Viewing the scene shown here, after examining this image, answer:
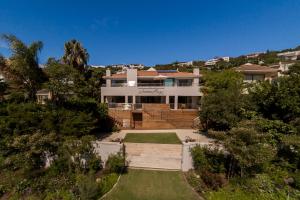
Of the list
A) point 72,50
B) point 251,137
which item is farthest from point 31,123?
point 251,137

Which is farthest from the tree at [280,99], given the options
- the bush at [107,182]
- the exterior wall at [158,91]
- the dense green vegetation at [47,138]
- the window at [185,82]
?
the window at [185,82]

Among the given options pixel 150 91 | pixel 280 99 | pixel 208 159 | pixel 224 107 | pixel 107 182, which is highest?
pixel 150 91

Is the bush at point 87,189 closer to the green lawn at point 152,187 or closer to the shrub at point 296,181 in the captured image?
the green lawn at point 152,187

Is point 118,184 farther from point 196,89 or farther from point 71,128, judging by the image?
point 196,89

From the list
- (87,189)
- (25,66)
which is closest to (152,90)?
(25,66)

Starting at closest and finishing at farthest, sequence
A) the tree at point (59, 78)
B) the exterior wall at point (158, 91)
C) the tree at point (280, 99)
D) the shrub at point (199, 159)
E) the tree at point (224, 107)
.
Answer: the shrub at point (199, 159) → the tree at point (280, 99) → the tree at point (59, 78) → the tree at point (224, 107) → the exterior wall at point (158, 91)

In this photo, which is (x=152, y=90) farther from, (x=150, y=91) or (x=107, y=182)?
(x=107, y=182)
